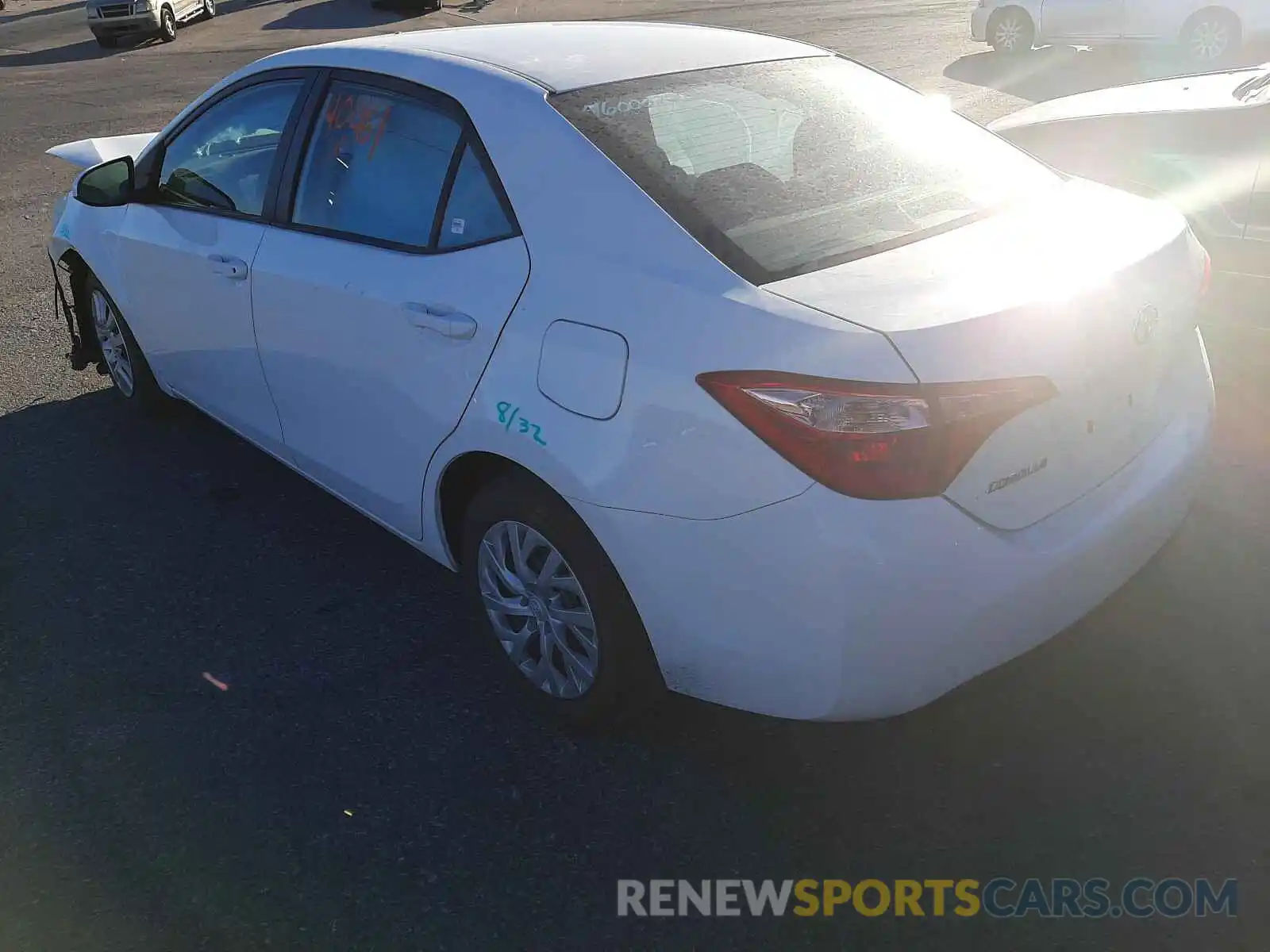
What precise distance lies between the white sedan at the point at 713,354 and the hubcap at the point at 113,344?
1.56 metres

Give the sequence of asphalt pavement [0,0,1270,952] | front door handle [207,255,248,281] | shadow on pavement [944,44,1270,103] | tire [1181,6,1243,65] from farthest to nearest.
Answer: tire [1181,6,1243,65] → shadow on pavement [944,44,1270,103] → front door handle [207,255,248,281] → asphalt pavement [0,0,1270,952]

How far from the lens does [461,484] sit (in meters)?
3.15

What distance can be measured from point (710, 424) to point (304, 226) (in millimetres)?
1809

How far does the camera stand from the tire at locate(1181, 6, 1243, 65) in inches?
505

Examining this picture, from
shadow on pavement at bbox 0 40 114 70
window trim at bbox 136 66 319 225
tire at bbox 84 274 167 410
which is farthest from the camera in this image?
shadow on pavement at bbox 0 40 114 70

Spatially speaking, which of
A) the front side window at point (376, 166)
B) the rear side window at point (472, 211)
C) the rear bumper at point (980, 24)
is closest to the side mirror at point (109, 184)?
the front side window at point (376, 166)

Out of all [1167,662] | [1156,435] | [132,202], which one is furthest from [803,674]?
[132,202]

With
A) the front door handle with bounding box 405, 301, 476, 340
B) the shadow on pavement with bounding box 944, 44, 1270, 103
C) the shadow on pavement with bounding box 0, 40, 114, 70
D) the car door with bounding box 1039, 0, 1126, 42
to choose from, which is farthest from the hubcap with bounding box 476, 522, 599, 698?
the shadow on pavement with bounding box 0, 40, 114, 70

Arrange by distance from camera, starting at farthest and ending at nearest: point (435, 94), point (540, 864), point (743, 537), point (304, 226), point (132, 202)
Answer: point (132, 202) < point (304, 226) < point (435, 94) < point (540, 864) < point (743, 537)

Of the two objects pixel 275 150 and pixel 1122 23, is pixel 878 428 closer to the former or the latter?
pixel 275 150

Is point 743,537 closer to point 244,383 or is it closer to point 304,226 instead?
point 304,226

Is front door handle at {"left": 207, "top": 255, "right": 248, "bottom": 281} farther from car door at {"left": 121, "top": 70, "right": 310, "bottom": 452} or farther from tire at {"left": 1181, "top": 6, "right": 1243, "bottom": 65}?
tire at {"left": 1181, "top": 6, "right": 1243, "bottom": 65}

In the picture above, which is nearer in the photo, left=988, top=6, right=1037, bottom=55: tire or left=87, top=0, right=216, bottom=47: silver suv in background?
left=988, top=6, right=1037, bottom=55: tire

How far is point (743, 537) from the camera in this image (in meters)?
2.39
